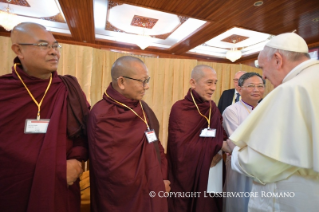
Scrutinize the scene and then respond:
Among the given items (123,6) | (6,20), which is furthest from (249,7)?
(6,20)

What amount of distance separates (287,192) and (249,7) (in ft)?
14.3

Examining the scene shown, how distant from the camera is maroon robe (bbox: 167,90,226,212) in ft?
6.72

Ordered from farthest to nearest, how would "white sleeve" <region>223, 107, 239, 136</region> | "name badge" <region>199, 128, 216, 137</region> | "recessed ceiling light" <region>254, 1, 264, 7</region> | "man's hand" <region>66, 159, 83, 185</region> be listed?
1. "recessed ceiling light" <region>254, 1, 264, 7</region>
2. "white sleeve" <region>223, 107, 239, 136</region>
3. "name badge" <region>199, 128, 216, 137</region>
4. "man's hand" <region>66, 159, 83, 185</region>

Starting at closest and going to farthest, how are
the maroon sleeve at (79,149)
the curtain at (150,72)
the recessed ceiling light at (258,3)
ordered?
the maroon sleeve at (79,149) < the curtain at (150,72) < the recessed ceiling light at (258,3)

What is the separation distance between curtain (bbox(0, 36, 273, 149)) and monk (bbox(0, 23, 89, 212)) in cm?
270

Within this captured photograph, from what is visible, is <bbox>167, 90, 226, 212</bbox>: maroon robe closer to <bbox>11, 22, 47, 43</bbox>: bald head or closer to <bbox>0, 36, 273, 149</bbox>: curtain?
<bbox>11, 22, 47, 43</bbox>: bald head

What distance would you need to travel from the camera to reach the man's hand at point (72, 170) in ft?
4.36

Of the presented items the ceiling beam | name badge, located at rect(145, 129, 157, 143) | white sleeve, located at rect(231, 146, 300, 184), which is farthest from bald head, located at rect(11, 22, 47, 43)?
the ceiling beam

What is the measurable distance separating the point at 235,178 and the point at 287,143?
121 cm

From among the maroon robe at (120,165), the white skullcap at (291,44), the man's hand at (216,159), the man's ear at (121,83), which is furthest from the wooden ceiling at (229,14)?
the maroon robe at (120,165)

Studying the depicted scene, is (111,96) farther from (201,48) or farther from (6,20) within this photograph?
(201,48)

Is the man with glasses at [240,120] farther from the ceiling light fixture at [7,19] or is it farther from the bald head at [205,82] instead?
the ceiling light fixture at [7,19]

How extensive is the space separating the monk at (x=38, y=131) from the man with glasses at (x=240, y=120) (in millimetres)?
1599

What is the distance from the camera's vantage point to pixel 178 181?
2143mm
